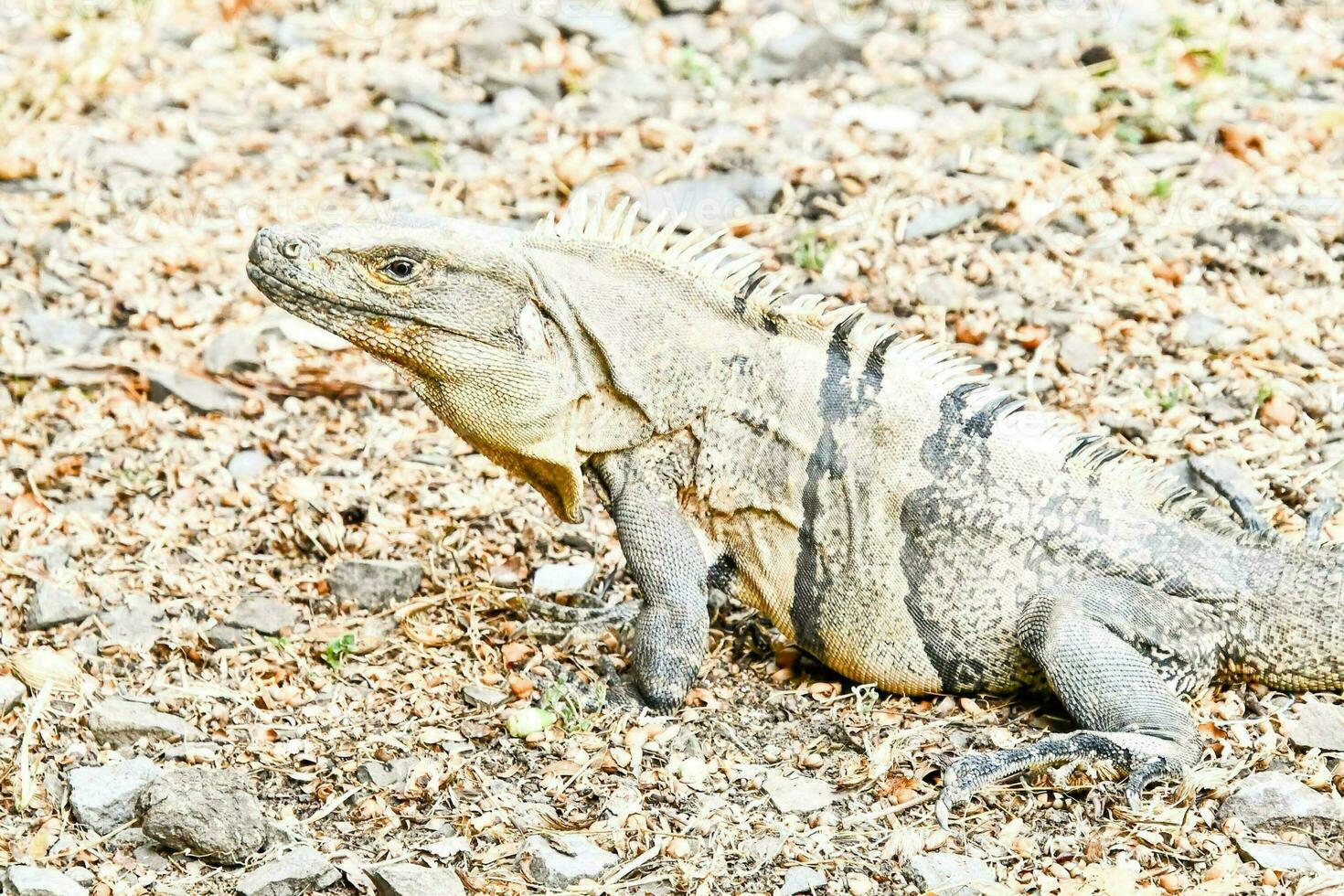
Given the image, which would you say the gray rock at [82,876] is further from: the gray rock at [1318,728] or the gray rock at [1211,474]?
the gray rock at [1211,474]

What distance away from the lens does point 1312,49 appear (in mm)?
9383

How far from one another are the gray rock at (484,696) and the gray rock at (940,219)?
137 inches

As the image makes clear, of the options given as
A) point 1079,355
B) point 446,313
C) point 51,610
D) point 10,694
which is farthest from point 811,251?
point 10,694

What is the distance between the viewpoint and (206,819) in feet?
14.4

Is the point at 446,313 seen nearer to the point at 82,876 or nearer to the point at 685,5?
the point at 82,876

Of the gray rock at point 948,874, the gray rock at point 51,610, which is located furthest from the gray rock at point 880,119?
the gray rock at point 948,874

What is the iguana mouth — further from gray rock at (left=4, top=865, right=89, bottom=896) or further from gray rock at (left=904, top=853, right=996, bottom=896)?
gray rock at (left=904, top=853, right=996, bottom=896)

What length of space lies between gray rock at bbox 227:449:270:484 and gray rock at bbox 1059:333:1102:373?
3.46 m

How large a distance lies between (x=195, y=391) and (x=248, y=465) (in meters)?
0.59

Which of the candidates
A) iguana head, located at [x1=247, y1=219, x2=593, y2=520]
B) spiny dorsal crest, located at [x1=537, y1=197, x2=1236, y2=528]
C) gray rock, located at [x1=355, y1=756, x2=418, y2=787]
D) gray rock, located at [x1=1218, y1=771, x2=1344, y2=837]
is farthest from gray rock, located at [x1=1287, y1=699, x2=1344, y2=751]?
gray rock, located at [x1=355, y1=756, x2=418, y2=787]

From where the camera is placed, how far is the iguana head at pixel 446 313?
4.97 metres

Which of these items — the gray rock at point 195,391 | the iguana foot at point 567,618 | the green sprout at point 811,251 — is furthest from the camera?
the green sprout at point 811,251

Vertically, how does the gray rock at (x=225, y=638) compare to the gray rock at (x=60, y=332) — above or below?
below

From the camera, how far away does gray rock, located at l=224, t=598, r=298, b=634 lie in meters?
5.68
